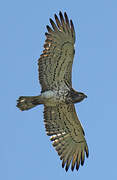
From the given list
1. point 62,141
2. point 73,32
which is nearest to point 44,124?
point 62,141

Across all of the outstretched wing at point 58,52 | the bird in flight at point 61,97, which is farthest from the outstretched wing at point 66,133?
the outstretched wing at point 58,52

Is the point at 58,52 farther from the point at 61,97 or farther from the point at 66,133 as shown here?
the point at 66,133

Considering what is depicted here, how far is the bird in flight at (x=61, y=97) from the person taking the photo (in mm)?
15836

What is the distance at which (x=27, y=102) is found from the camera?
16.2 meters

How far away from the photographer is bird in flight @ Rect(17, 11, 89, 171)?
1584 centimetres

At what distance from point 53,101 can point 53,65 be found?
1.19 metres

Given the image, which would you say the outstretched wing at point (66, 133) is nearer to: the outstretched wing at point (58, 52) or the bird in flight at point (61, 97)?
the bird in flight at point (61, 97)

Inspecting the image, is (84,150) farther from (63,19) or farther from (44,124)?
(63,19)

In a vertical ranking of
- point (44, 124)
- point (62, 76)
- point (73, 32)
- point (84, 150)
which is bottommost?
point (84, 150)

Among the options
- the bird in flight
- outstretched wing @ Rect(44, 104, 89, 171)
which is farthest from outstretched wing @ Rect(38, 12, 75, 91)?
outstretched wing @ Rect(44, 104, 89, 171)

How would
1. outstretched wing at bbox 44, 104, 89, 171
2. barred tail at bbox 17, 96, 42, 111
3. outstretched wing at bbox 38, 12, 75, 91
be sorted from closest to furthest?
outstretched wing at bbox 38, 12, 75, 91 < barred tail at bbox 17, 96, 42, 111 < outstretched wing at bbox 44, 104, 89, 171

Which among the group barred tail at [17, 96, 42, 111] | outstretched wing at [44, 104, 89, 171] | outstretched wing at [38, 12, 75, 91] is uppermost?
→ outstretched wing at [38, 12, 75, 91]

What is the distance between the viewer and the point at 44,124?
1680cm

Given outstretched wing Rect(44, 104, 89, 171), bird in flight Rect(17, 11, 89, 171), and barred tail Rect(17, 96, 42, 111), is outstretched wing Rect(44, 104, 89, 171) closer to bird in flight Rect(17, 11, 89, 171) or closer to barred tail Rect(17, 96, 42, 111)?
bird in flight Rect(17, 11, 89, 171)
